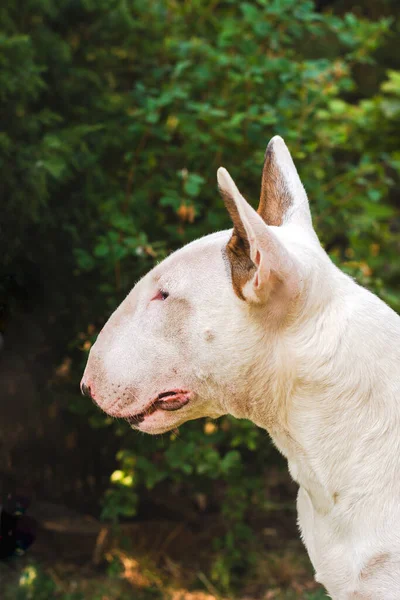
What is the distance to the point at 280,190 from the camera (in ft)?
8.62

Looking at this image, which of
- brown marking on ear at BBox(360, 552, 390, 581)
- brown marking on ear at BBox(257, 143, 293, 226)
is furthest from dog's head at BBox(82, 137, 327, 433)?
brown marking on ear at BBox(360, 552, 390, 581)

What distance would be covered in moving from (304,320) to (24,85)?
6.78ft

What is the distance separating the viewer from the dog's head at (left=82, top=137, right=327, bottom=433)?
221 centimetres

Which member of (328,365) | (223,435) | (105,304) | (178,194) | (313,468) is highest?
(328,365)

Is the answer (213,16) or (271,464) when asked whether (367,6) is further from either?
(271,464)

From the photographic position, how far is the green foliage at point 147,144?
385 centimetres

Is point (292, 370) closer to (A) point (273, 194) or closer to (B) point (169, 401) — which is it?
(B) point (169, 401)

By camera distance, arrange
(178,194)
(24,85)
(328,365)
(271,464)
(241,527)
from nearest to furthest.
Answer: (328,365) < (24,85) < (178,194) < (241,527) < (271,464)

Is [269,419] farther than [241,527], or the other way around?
[241,527]

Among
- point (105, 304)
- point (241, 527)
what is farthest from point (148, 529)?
point (105, 304)

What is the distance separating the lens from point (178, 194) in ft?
13.5

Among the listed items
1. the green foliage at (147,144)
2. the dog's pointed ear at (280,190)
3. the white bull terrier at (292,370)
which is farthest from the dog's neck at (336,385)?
the green foliage at (147,144)

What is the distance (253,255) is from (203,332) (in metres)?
0.32

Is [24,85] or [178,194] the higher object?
[24,85]
